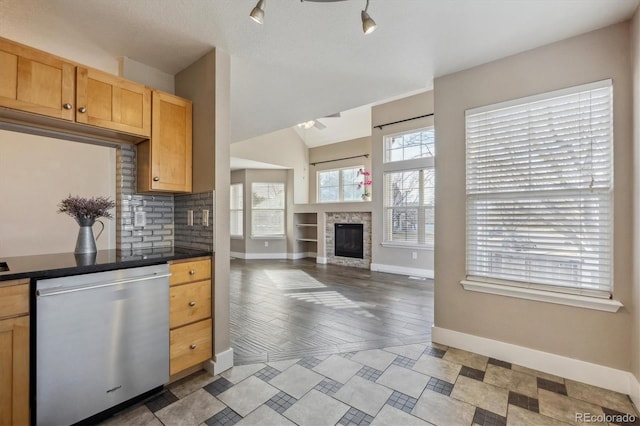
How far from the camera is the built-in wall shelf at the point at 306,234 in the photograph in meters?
8.40

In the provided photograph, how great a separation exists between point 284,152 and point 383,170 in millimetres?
2897

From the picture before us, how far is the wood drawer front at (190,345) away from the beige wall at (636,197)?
2919 mm

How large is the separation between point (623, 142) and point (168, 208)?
11.7 ft

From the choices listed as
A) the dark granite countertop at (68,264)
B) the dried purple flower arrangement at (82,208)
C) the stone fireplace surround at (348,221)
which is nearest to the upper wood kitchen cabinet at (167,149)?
the dried purple flower arrangement at (82,208)

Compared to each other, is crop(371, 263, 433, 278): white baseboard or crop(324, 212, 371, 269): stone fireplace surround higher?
crop(324, 212, 371, 269): stone fireplace surround

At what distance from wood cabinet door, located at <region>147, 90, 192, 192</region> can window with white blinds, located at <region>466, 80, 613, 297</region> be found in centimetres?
247

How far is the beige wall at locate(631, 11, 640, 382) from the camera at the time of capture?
72.8 inches

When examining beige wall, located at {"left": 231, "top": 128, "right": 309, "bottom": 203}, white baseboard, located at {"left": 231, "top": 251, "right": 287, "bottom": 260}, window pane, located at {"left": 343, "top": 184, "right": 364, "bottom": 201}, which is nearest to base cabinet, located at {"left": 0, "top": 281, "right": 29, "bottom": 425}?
beige wall, located at {"left": 231, "top": 128, "right": 309, "bottom": 203}

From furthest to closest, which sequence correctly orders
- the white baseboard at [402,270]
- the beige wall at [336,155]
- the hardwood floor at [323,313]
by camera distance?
the beige wall at [336,155]
the white baseboard at [402,270]
the hardwood floor at [323,313]

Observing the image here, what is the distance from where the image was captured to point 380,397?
1917 millimetres

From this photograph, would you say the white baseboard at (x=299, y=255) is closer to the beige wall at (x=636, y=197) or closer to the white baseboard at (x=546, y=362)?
the white baseboard at (x=546, y=362)

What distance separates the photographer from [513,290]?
2326 mm

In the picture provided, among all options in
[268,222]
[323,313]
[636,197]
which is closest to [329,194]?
[268,222]

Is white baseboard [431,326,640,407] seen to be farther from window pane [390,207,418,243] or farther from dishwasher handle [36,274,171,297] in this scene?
window pane [390,207,418,243]
